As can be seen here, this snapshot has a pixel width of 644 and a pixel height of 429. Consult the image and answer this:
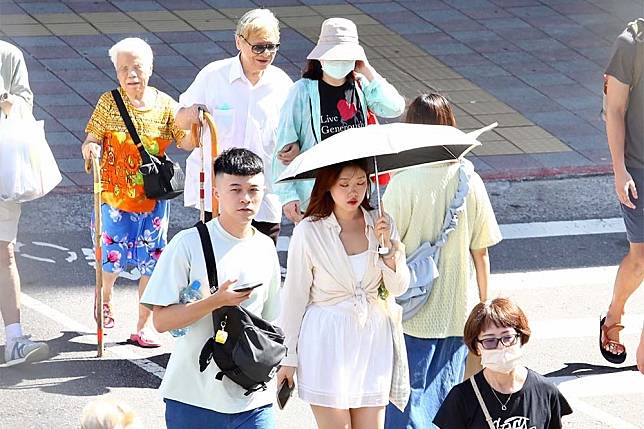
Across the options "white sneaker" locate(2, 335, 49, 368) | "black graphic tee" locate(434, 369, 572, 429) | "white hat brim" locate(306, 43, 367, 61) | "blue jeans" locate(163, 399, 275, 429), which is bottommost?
"white sneaker" locate(2, 335, 49, 368)

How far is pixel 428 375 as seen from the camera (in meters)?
7.00

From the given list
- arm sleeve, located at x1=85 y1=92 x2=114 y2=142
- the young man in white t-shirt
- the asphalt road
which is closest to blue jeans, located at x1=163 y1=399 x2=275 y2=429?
the young man in white t-shirt

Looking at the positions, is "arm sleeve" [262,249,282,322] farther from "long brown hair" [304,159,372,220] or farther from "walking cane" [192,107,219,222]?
"walking cane" [192,107,219,222]

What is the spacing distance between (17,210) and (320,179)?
287cm

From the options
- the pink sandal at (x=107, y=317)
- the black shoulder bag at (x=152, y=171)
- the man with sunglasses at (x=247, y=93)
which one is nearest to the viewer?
the man with sunglasses at (x=247, y=93)

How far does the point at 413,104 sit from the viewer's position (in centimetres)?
699

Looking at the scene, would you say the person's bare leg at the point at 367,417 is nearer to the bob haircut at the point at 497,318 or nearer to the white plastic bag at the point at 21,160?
the bob haircut at the point at 497,318

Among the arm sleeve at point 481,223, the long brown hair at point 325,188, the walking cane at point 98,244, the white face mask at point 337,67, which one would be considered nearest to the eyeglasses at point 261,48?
the white face mask at point 337,67

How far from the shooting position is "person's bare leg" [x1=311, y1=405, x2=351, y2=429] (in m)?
6.20

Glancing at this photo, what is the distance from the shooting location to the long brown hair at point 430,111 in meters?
6.90

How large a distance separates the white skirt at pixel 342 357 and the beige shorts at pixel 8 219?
9.39 ft

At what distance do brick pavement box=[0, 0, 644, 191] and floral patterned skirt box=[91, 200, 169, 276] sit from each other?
3253mm

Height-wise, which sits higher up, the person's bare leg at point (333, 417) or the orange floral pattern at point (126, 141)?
the orange floral pattern at point (126, 141)

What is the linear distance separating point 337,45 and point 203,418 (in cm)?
305
